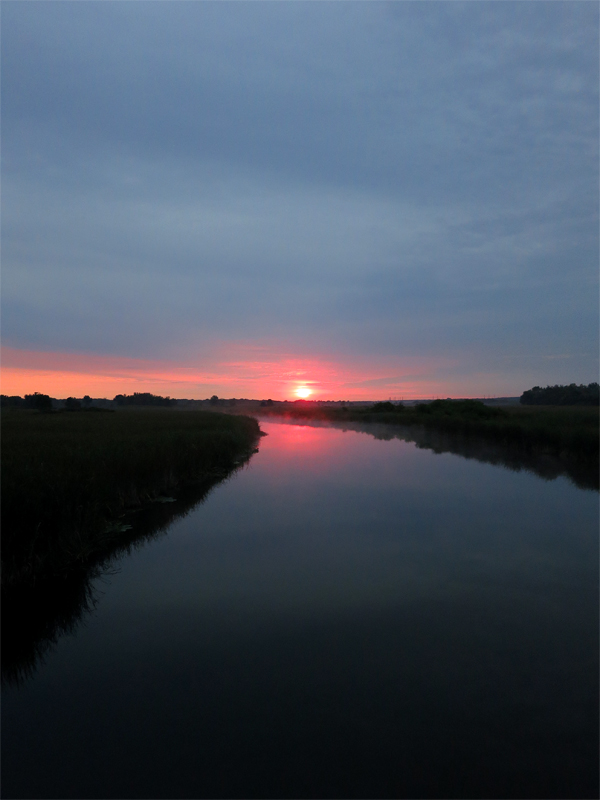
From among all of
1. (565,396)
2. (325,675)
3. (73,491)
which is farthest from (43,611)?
(565,396)

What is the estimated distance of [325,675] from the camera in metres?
4.88

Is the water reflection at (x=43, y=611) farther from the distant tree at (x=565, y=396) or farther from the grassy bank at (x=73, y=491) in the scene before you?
the distant tree at (x=565, y=396)

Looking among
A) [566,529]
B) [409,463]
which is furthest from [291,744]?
[409,463]

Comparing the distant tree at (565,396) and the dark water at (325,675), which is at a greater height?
the distant tree at (565,396)

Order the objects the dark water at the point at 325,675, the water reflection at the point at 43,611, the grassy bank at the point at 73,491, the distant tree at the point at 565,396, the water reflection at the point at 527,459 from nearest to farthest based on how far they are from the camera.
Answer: the dark water at the point at 325,675 < the water reflection at the point at 43,611 < the grassy bank at the point at 73,491 < the water reflection at the point at 527,459 < the distant tree at the point at 565,396

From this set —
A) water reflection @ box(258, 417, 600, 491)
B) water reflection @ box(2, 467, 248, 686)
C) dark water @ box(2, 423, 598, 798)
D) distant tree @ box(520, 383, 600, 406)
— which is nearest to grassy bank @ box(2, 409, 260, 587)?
water reflection @ box(2, 467, 248, 686)

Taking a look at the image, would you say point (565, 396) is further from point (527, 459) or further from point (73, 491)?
point (73, 491)

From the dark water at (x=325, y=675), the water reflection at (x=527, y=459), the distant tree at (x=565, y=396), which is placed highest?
the distant tree at (x=565, y=396)

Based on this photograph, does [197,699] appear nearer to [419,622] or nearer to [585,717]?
[419,622]

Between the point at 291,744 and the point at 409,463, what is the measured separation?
1844 centimetres

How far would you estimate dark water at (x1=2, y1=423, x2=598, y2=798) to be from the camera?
3625mm

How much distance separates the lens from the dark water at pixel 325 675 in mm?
3625

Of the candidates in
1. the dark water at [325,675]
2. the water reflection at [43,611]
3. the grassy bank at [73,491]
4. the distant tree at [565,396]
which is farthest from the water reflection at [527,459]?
the distant tree at [565,396]

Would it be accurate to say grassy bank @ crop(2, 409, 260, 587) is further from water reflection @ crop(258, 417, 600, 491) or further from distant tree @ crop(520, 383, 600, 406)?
distant tree @ crop(520, 383, 600, 406)
